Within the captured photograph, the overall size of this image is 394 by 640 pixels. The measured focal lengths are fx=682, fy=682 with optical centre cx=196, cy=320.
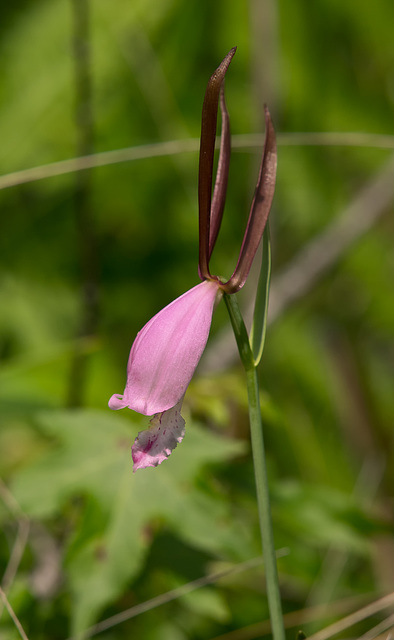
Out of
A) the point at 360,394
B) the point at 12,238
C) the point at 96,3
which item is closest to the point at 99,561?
the point at 360,394

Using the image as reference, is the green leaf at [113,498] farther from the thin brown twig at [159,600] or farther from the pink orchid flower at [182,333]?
the pink orchid flower at [182,333]

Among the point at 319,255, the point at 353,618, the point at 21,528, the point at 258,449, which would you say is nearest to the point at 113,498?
the point at 21,528

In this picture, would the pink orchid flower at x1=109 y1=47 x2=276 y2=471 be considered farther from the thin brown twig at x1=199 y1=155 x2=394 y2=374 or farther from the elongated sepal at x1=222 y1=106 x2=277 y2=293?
the thin brown twig at x1=199 y1=155 x2=394 y2=374

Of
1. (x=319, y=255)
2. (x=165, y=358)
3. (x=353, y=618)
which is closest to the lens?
(x=165, y=358)

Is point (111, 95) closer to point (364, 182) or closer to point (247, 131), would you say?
point (247, 131)

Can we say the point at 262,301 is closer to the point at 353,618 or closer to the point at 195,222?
the point at 353,618

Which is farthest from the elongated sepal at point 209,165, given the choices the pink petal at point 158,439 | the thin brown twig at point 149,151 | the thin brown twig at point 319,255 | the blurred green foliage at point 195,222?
the thin brown twig at point 319,255
